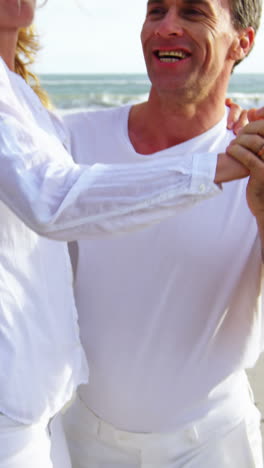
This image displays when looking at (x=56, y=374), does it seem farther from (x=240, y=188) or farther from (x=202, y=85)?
(x=202, y=85)

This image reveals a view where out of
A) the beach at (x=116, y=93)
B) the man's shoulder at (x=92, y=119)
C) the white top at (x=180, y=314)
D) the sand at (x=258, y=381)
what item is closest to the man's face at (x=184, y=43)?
the man's shoulder at (x=92, y=119)

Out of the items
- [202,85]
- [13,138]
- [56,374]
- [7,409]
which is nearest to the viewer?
[13,138]

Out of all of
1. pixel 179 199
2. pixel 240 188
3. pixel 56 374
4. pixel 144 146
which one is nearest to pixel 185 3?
pixel 144 146

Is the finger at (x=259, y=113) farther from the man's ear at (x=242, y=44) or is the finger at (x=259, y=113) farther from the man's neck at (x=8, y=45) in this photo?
the man's neck at (x=8, y=45)

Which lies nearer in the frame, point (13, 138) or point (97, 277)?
point (13, 138)

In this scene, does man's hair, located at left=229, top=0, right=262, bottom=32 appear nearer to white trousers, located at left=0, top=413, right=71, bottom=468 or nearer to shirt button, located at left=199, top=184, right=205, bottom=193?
shirt button, located at left=199, top=184, right=205, bottom=193

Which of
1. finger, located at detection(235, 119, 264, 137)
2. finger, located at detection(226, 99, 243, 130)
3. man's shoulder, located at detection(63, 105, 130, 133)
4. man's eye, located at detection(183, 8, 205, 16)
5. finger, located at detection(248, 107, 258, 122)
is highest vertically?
man's eye, located at detection(183, 8, 205, 16)

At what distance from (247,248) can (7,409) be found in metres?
0.86

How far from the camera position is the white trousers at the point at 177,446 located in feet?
6.47

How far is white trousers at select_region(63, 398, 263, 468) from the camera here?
6.47 ft

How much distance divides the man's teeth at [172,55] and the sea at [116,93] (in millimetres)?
14778

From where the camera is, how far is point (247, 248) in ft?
6.42

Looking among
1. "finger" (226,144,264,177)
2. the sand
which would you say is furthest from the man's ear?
the sand

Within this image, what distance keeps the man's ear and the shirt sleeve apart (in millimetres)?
984
